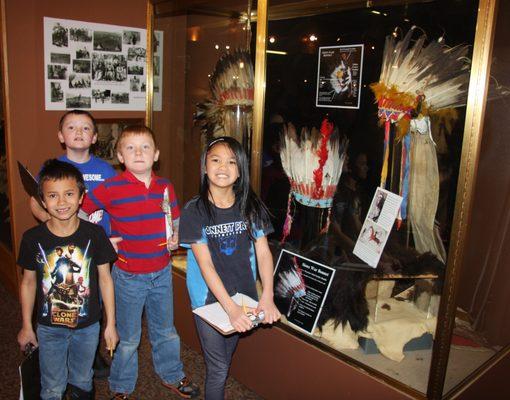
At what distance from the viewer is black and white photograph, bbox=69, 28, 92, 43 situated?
3387 mm

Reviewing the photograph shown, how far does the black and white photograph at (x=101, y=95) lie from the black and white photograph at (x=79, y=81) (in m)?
0.08

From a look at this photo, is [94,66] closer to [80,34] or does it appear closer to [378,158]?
[80,34]

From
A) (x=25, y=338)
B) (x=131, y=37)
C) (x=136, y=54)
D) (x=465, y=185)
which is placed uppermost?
(x=131, y=37)

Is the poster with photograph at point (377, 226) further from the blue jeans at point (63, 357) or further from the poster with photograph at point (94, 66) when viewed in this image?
the poster with photograph at point (94, 66)

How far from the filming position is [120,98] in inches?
146

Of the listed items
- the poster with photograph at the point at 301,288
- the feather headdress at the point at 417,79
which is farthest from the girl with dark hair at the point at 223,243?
the feather headdress at the point at 417,79

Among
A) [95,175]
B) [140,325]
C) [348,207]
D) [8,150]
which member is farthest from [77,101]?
[348,207]

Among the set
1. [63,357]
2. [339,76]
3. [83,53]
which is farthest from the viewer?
[83,53]

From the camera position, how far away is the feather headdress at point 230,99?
8.84ft

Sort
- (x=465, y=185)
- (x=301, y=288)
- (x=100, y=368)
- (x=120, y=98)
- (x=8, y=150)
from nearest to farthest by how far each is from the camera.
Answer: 1. (x=465, y=185)
2. (x=301, y=288)
3. (x=100, y=368)
4. (x=8, y=150)
5. (x=120, y=98)

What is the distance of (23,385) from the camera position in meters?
1.95

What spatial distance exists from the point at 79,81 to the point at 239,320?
8.08 ft

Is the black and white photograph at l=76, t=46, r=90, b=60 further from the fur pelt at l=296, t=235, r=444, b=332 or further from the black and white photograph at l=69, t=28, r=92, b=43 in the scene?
the fur pelt at l=296, t=235, r=444, b=332

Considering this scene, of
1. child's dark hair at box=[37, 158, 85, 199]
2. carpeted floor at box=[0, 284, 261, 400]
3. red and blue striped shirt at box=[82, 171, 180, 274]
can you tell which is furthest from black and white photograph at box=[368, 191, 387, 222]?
child's dark hair at box=[37, 158, 85, 199]
